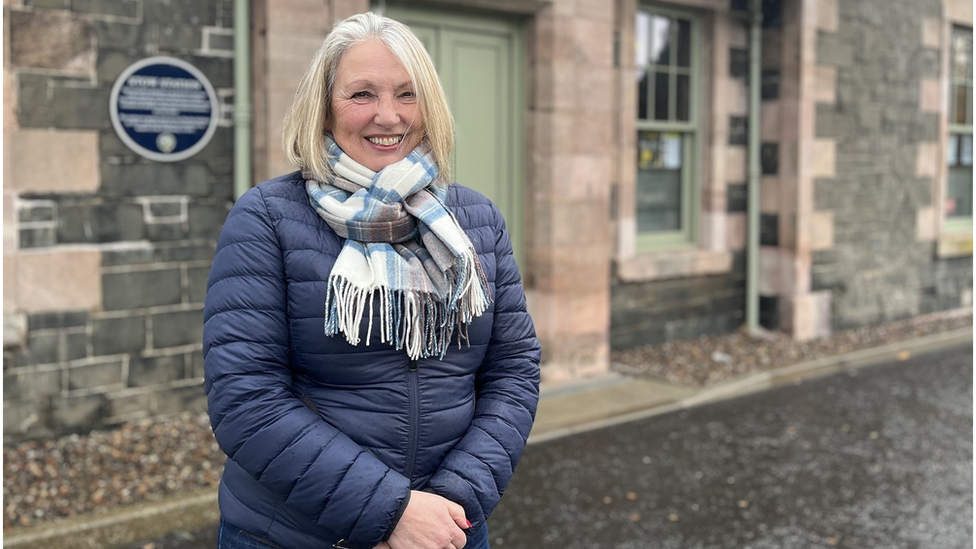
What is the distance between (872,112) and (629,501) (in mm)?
6613

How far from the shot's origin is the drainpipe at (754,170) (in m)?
9.06

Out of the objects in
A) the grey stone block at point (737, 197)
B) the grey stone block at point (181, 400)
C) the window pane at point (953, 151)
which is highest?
the window pane at point (953, 151)

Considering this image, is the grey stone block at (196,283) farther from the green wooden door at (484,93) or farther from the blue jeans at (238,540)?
the blue jeans at (238,540)

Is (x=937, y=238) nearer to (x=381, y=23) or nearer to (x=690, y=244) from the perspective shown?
(x=690, y=244)

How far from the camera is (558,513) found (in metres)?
4.59

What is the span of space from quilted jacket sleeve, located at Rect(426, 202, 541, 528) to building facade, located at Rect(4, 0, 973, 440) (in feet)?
13.0

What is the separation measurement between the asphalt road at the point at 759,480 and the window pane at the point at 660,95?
298 cm

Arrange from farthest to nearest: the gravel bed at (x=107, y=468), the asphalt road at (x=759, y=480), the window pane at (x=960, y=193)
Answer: the window pane at (x=960, y=193)
the gravel bed at (x=107, y=468)
the asphalt road at (x=759, y=480)

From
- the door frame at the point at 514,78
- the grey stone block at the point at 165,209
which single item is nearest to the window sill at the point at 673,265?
the door frame at the point at 514,78

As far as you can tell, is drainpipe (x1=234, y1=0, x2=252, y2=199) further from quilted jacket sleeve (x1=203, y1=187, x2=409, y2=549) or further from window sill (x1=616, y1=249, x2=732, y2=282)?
quilted jacket sleeve (x1=203, y1=187, x2=409, y2=549)

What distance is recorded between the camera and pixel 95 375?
5594 millimetres

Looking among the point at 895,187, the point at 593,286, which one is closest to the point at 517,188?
the point at 593,286

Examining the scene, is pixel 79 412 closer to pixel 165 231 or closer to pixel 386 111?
pixel 165 231

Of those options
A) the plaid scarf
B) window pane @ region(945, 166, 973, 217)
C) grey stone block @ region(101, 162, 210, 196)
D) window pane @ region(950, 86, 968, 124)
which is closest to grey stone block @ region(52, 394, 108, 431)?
grey stone block @ region(101, 162, 210, 196)
